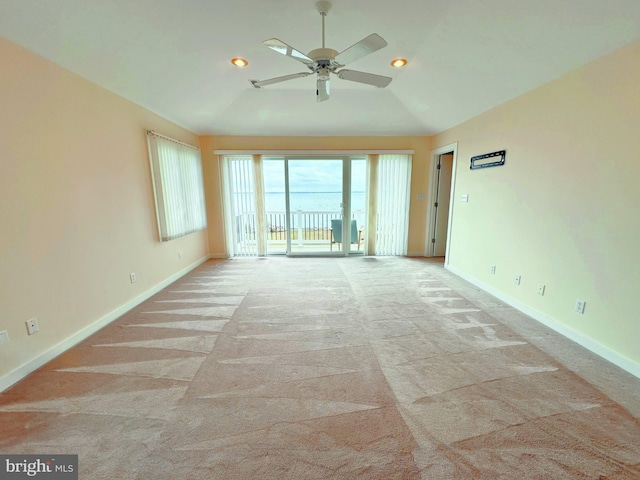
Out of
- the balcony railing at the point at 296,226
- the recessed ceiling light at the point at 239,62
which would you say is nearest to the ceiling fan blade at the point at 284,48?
the recessed ceiling light at the point at 239,62

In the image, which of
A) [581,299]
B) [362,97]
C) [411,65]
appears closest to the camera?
[581,299]

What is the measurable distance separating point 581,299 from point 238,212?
16.7ft

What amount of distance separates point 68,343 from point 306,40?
137 inches

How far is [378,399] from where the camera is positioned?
1637 millimetres

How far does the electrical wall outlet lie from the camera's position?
1.89 metres

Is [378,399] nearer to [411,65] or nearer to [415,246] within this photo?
[411,65]

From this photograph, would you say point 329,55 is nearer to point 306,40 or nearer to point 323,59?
point 323,59

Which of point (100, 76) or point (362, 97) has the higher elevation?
point (362, 97)

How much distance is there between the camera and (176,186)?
3.86 metres

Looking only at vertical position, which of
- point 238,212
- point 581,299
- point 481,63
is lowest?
point 581,299

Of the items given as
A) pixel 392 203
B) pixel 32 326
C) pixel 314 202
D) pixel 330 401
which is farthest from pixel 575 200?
pixel 32 326

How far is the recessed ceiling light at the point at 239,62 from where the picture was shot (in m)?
2.79

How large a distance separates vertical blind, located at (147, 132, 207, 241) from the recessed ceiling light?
1.40 metres

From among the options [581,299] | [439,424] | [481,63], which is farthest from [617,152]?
[439,424]
